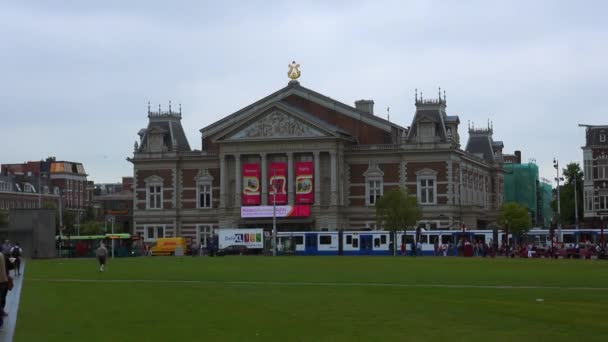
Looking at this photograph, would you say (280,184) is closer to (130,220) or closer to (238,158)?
(238,158)

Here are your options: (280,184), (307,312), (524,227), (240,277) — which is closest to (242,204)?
(280,184)

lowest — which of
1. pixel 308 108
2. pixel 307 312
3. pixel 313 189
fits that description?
pixel 307 312

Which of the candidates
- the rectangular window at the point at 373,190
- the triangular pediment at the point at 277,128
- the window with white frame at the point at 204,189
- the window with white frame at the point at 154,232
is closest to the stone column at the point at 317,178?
the triangular pediment at the point at 277,128

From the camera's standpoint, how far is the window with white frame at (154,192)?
119m

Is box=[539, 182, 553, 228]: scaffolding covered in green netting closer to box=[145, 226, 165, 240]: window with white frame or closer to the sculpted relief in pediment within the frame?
the sculpted relief in pediment

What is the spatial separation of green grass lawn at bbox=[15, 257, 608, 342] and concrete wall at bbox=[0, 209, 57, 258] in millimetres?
51324

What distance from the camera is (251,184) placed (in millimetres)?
113125

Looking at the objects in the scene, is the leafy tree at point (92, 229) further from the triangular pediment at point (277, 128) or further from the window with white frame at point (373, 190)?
the window with white frame at point (373, 190)

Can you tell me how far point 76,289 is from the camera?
3975cm

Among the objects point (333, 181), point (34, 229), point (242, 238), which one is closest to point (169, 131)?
point (242, 238)

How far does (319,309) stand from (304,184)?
83.0 meters

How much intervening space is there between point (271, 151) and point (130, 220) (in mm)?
56264

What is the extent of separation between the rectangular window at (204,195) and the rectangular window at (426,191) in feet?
76.8

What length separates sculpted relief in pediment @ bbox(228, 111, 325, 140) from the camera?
110812mm
